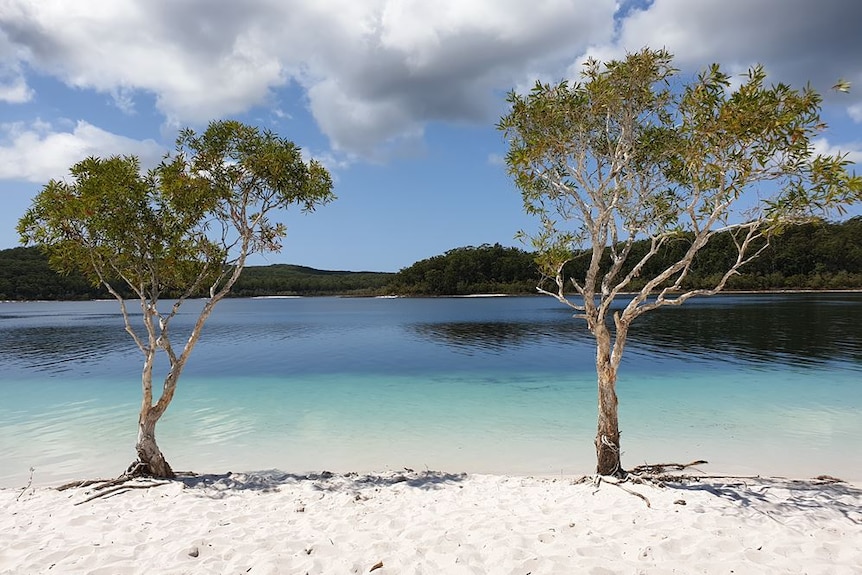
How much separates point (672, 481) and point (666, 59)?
8.04 metres

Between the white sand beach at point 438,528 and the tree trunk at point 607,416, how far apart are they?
60 cm

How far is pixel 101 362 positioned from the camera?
103 ft

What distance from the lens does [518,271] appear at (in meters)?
175

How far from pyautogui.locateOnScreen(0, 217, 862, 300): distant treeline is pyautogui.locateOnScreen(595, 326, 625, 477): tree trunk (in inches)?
3807

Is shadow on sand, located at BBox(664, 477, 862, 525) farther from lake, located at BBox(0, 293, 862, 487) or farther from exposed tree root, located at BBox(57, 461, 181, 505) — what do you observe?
exposed tree root, located at BBox(57, 461, 181, 505)

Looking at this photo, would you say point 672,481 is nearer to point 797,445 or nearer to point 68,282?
point 797,445

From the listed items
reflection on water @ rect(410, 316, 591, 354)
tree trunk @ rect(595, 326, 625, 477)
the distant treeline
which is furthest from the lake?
the distant treeline

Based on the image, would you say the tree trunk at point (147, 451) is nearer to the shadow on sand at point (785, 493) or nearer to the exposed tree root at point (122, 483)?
the exposed tree root at point (122, 483)

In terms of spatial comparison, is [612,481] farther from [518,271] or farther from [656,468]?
[518,271]

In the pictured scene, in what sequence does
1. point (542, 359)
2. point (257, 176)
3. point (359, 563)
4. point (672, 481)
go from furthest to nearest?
point (542, 359) → point (257, 176) → point (672, 481) → point (359, 563)

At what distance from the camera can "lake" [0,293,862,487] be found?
42.4 ft

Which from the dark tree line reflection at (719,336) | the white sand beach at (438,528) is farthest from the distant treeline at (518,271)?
the white sand beach at (438,528)

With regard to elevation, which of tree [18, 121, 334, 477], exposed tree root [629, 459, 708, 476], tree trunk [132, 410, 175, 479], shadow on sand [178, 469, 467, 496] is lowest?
exposed tree root [629, 459, 708, 476]

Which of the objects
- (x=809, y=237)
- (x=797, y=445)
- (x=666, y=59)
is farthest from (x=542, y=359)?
(x=809, y=237)
